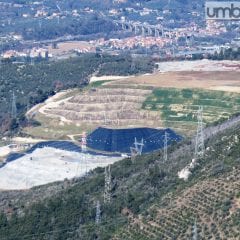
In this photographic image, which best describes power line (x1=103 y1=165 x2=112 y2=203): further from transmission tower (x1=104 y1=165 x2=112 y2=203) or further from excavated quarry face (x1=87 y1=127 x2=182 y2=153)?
excavated quarry face (x1=87 y1=127 x2=182 y2=153)

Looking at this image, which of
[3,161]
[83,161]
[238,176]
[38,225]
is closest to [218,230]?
[238,176]

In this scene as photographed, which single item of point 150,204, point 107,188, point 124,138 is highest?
point 150,204

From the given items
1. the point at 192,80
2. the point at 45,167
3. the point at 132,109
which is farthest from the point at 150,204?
the point at 192,80

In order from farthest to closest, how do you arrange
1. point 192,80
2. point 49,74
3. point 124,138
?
point 49,74 → point 192,80 → point 124,138

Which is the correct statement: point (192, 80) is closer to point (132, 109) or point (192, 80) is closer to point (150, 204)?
point (132, 109)

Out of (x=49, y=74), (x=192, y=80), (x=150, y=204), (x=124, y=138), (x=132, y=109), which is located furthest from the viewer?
(x=49, y=74)

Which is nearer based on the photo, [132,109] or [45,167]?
[45,167]
